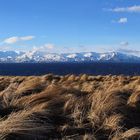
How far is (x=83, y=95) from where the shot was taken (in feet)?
34.0

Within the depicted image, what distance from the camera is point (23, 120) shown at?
297 inches

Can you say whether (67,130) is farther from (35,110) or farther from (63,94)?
(63,94)

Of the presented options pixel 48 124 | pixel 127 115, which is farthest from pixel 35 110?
pixel 127 115

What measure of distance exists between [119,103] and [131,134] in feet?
6.51

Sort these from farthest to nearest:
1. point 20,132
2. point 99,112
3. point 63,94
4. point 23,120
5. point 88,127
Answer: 1. point 63,94
2. point 99,112
3. point 88,127
4. point 23,120
5. point 20,132

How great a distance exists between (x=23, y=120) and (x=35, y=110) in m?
0.86

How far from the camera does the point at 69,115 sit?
861 cm

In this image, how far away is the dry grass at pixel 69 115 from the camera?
7301 mm

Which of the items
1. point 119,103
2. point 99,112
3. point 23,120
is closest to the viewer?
point 23,120

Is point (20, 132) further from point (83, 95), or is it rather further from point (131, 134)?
point (83, 95)

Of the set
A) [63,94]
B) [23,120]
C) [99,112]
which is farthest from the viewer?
[63,94]

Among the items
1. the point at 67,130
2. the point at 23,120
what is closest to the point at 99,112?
the point at 67,130

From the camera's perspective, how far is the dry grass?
7301 mm

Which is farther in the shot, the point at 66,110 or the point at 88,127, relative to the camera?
the point at 66,110
